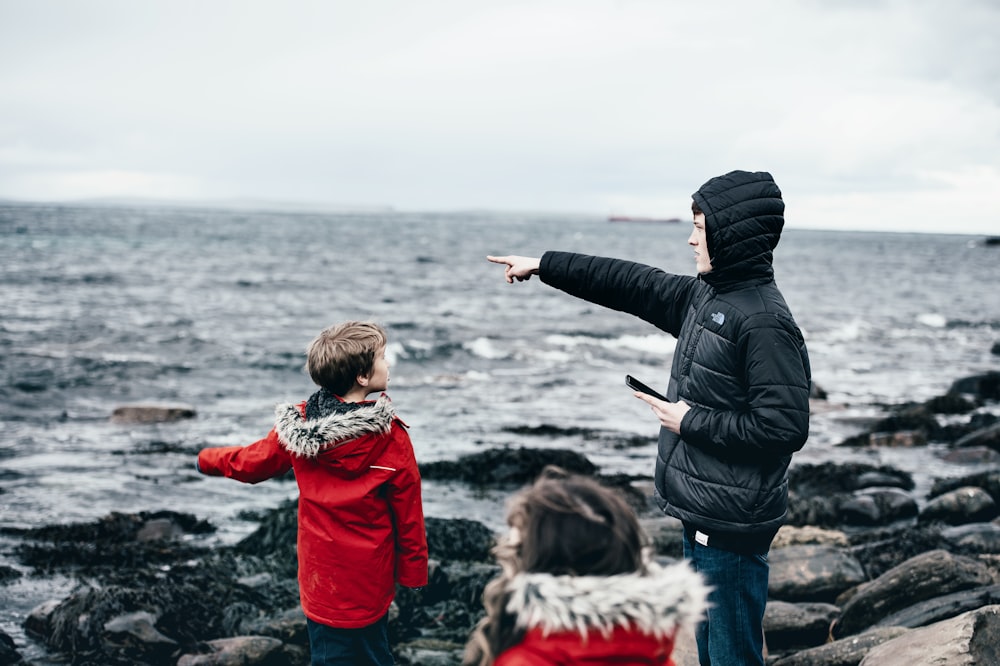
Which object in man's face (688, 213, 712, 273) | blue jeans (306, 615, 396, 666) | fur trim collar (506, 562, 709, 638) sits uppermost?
man's face (688, 213, 712, 273)

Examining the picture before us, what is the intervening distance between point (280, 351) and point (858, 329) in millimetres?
Answer: 19523

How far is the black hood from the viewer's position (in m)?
3.18

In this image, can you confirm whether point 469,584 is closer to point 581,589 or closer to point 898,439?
point 581,589

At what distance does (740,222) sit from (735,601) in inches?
56.2

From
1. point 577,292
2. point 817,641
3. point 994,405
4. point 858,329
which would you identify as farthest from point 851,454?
point 858,329

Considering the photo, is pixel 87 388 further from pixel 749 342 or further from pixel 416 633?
pixel 749 342

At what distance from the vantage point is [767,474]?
3221 mm

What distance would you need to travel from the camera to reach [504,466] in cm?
1099

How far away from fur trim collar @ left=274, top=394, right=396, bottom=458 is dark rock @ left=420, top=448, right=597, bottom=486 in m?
7.03

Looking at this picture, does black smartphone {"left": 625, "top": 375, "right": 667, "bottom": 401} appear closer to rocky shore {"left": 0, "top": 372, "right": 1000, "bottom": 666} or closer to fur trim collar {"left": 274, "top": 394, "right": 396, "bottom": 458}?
fur trim collar {"left": 274, "top": 394, "right": 396, "bottom": 458}

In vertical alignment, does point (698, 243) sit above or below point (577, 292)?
above

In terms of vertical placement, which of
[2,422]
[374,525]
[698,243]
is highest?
[698,243]

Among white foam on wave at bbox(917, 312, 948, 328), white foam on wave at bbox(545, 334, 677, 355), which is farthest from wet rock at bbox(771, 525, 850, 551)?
white foam on wave at bbox(917, 312, 948, 328)

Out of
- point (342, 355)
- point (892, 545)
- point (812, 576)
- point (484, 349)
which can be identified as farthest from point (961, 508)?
point (484, 349)
